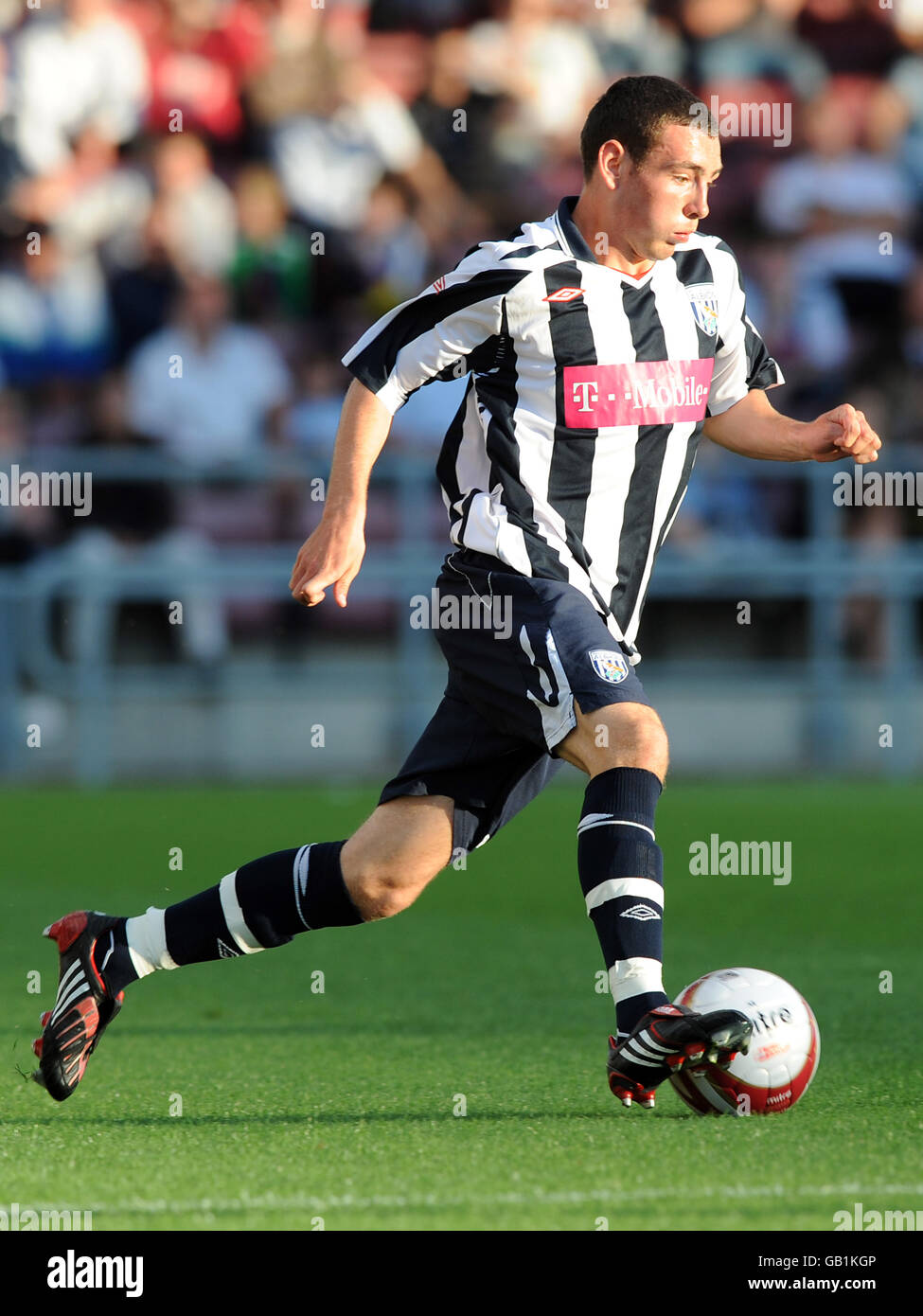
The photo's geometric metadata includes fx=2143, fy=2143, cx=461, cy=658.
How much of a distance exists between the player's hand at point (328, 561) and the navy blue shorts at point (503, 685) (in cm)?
34

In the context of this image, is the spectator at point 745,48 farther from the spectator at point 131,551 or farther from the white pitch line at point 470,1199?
the white pitch line at point 470,1199

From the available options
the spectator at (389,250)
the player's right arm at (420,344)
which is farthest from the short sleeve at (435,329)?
the spectator at (389,250)

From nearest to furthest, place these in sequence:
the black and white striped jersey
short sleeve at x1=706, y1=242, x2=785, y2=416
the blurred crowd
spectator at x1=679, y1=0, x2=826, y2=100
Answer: the black and white striped jersey
short sleeve at x1=706, y1=242, x2=785, y2=416
the blurred crowd
spectator at x1=679, y1=0, x2=826, y2=100

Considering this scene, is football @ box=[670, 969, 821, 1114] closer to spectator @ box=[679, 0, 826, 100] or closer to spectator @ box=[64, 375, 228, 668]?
spectator @ box=[64, 375, 228, 668]

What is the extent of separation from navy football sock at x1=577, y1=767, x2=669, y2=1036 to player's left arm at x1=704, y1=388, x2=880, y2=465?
3.03 feet

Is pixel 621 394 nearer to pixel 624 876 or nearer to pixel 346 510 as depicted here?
pixel 346 510

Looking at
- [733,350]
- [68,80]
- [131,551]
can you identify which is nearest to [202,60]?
[68,80]

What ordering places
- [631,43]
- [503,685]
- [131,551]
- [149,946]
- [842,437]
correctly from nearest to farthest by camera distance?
[503,685], [842,437], [149,946], [131,551], [631,43]

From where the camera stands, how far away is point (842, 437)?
4590mm

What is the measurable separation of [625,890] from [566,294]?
127cm

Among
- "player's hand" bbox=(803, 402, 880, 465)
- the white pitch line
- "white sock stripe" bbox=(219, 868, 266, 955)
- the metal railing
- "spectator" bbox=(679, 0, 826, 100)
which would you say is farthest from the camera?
"spectator" bbox=(679, 0, 826, 100)

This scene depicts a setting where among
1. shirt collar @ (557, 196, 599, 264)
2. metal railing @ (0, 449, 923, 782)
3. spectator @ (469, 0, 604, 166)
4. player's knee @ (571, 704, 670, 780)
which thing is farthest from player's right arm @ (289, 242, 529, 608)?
spectator @ (469, 0, 604, 166)

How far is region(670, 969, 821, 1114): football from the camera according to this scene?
166 inches

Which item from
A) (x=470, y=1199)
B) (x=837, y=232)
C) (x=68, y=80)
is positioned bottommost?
(x=470, y=1199)
